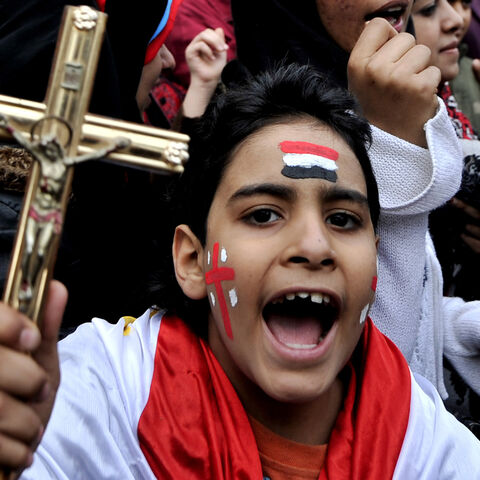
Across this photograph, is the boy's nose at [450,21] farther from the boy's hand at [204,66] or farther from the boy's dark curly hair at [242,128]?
the boy's dark curly hair at [242,128]

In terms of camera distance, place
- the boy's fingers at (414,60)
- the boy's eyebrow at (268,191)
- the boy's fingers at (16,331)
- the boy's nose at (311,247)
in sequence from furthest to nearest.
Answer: the boy's fingers at (414,60) → the boy's eyebrow at (268,191) → the boy's nose at (311,247) → the boy's fingers at (16,331)

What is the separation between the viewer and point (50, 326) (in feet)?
3.24

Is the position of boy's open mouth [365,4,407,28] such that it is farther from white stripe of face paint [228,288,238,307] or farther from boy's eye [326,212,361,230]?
white stripe of face paint [228,288,238,307]

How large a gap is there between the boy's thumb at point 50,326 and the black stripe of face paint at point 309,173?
0.74m

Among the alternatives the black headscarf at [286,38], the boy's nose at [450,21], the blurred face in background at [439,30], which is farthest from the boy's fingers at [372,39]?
the boy's nose at [450,21]

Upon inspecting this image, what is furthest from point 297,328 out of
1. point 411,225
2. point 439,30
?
point 439,30

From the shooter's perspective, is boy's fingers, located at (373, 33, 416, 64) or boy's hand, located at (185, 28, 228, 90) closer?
boy's fingers, located at (373, 33, 416, 64)

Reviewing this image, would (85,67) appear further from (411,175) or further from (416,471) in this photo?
(411,175)

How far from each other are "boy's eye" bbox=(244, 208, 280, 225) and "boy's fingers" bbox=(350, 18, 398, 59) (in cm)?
77

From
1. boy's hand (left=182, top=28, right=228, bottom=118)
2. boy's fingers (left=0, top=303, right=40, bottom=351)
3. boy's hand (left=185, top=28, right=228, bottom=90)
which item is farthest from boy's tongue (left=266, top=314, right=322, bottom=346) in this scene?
boy's hand (left=185, top=28, right=228, bottom=90)

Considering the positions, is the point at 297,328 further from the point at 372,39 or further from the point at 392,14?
the point at 392,14

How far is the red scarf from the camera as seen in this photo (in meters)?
1.48

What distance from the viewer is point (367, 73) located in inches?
81.0

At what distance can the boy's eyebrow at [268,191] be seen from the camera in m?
1.57
